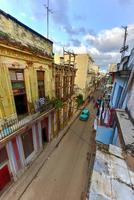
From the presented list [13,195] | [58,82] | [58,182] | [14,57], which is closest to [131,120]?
[14,57]

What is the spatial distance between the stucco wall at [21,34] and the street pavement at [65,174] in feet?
33.7

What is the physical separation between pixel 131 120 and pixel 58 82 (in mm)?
A: 9791

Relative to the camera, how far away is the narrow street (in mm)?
7777

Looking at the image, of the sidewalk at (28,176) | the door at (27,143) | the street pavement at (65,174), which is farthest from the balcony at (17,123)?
the street pavement at (65,174)

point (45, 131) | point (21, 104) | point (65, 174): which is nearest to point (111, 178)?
point (21, 104)

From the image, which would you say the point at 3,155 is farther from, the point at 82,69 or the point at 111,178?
the point at 82,69

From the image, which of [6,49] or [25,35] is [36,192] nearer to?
[6,49]

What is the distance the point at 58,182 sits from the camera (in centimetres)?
862

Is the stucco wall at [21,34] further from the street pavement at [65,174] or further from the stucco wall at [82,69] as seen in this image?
the stucco wall at [82,69]

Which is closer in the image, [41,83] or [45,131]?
[41,83]

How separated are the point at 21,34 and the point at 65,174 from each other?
11.3 m

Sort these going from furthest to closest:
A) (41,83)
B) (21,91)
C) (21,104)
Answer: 1. (41,83)
2. (21,104)
3. (21,91)

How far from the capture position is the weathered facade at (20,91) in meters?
6.52

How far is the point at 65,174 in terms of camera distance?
9.30 m
